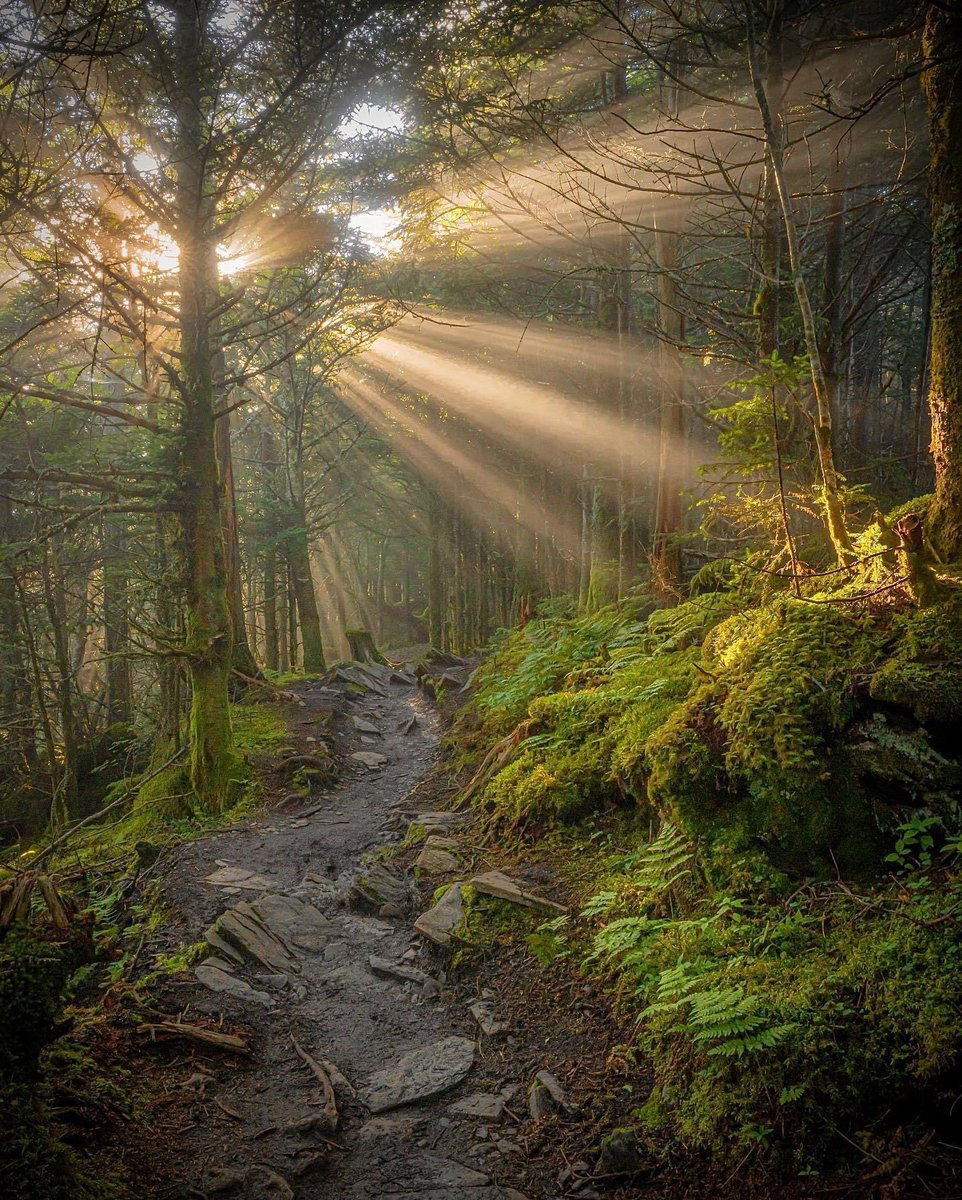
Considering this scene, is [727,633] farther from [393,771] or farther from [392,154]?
[392,154]

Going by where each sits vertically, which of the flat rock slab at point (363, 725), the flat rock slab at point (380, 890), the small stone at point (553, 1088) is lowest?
the flat rock slab at point (363, 725)

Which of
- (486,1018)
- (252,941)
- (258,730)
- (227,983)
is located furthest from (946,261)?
(258,730)

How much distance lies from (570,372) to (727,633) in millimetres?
14834

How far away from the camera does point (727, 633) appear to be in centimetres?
566

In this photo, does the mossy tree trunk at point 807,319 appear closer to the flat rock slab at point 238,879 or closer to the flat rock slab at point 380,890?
the flat rock slab at point 380,890

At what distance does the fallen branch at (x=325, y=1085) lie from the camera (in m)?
3.51

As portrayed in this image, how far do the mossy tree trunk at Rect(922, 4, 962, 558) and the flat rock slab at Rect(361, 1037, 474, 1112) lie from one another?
15.1 feet

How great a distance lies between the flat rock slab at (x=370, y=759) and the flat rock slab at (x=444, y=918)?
597 cm

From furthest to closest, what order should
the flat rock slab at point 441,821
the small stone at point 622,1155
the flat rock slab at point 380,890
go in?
1. the flat rock slab at point 441,821
2. the flat rock slab at point 380,890
3. the small stone at point 622,1155

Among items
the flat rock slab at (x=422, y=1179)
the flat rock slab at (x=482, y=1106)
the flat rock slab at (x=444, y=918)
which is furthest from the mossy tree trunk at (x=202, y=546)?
the flat rock slab at (x=422, y=1179)

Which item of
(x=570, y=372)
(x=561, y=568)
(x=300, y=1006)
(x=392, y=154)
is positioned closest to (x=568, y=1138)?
(x=300, y=1006)

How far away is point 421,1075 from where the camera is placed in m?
3.88

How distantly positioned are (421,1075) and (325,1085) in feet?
1.85

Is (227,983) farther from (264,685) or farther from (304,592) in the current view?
(304,592)
